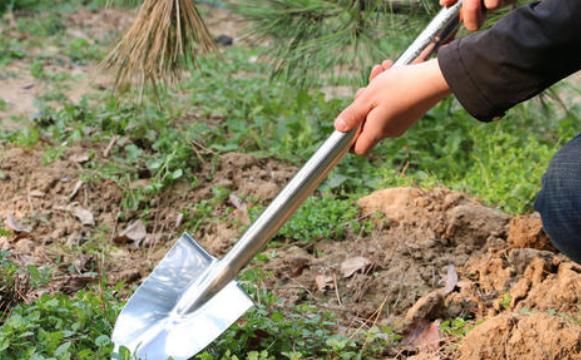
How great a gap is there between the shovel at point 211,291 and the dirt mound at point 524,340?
1.45ft

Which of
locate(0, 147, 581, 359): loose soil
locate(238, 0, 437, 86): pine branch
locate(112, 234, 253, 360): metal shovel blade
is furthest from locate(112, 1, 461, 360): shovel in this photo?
locate(238, 0, 437, 86): pine branch

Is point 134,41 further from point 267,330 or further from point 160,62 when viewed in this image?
point 267,330

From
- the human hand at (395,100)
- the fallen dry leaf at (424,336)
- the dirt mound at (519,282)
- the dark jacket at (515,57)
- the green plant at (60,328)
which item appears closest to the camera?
the dark jacket at (515,57)

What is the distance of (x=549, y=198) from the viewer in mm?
1706

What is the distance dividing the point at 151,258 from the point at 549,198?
1177mm

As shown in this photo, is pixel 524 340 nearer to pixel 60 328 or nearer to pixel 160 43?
pixel 60 328

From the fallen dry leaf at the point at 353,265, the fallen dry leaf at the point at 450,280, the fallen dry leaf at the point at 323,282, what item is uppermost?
the fallen dry leaf at the point at 323,282

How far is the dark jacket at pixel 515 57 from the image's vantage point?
1485 millimetres

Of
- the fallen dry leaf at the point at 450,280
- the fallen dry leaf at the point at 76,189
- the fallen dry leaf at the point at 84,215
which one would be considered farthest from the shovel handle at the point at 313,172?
the fallen dry leaf at the point at 76,189

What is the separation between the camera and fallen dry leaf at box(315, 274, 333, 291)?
2.30 meters

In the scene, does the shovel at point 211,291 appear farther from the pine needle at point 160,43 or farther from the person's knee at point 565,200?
the pine needle at point 160,43

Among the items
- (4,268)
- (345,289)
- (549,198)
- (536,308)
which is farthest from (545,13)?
(4,268)

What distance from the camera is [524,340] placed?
1860mm

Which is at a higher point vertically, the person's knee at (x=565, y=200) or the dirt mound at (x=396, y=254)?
the person's knee at (x=565, y=200)
